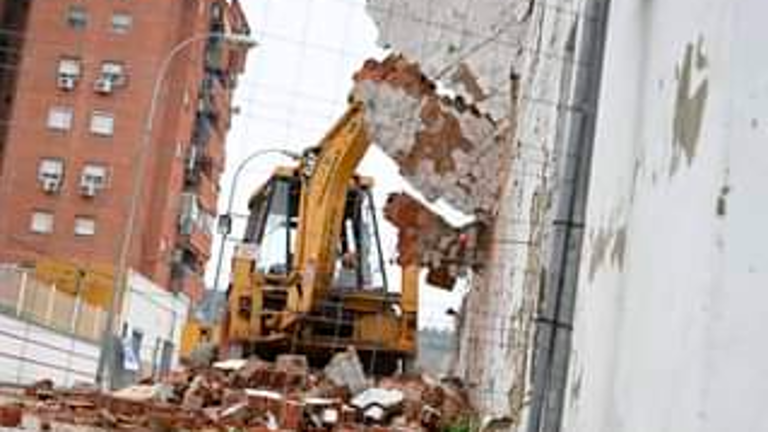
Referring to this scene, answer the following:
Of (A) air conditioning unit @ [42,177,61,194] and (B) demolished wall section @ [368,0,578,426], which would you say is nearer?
(B) demolished wall section @ [368,0,578,426]

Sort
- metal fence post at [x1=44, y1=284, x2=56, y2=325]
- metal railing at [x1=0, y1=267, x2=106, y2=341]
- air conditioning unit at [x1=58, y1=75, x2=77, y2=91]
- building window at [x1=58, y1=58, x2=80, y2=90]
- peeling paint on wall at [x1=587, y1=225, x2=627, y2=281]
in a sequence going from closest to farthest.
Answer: peeling paint on wall at [x1=587, y1=225, x2=627, y2=281] → metal railing at [x1=0, y1=267, x2=106, y2=341] → metal fence post at [x1=44, y1=284, x2=56, y2=325] → building window at [x1=58, y1=58, x2=80, y2=90] → air conditioning unit at [x1=58, y1=75, x2=77, y2=91]

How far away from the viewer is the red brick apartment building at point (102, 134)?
48125 mm

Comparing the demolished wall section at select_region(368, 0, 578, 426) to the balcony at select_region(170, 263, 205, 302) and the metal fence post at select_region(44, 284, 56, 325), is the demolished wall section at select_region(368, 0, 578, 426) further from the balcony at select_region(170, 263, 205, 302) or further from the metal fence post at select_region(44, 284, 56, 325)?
the balcony at select_region(170, 263, 205, 302)

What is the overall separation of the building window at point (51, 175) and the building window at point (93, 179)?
2.85 feet

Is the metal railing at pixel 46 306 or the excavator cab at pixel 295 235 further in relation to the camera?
the metal railing at pixel 46 306

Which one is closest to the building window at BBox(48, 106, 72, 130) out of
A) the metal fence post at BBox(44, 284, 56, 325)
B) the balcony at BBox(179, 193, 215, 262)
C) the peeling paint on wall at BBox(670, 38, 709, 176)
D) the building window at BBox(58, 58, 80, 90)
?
the building window at BBox(58, 58, 80, 90)

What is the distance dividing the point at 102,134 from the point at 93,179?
5.82ft

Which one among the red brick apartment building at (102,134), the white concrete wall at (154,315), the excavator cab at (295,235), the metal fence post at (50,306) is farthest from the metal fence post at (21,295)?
the red brick apartment building at (102,134)

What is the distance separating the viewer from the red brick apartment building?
48.1 m

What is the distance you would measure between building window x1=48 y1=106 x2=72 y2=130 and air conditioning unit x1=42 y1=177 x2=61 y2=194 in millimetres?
2038

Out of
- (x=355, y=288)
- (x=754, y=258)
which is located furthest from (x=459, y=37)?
(x=754, y=258)

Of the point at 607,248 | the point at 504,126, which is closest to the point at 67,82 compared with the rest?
the point at 504,126

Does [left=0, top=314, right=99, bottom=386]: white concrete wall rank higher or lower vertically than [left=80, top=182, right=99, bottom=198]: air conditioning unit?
lower

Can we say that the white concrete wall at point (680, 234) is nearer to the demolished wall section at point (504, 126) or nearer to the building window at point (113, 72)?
the demolished wall section at point (504, 126)
